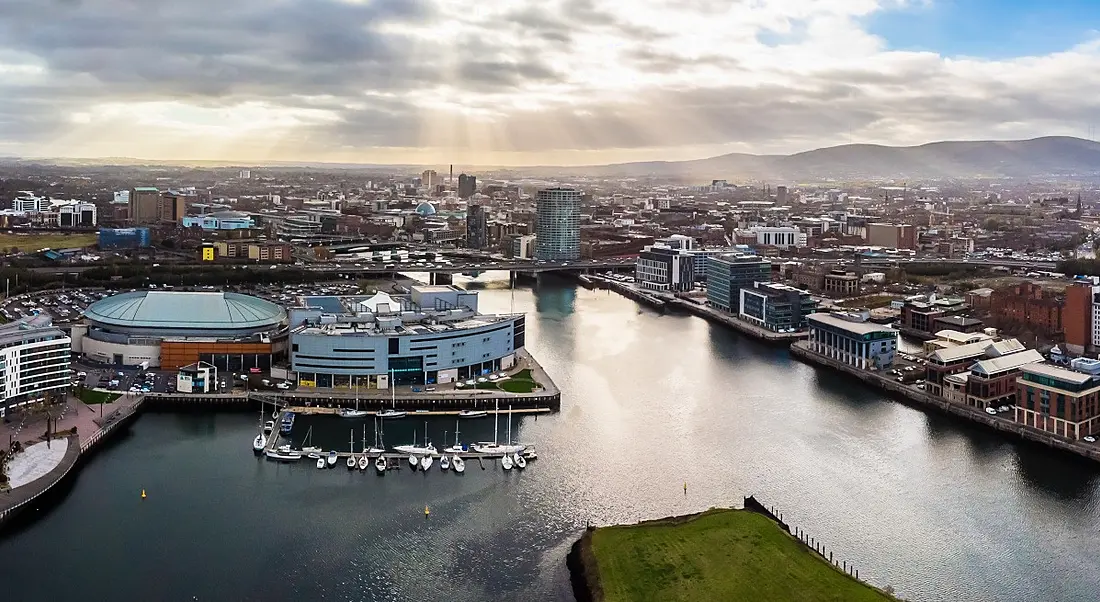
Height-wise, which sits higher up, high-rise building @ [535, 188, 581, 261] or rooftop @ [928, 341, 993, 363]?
high-rise building @ [535, 188, 581, 261]

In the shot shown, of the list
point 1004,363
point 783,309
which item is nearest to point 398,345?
point 1004,363

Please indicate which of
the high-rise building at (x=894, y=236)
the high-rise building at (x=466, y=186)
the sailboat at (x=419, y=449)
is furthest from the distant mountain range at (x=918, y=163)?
the sailboat at (x=419, y=449)

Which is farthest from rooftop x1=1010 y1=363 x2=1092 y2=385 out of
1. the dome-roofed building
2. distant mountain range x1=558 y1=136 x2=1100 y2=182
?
distant mountain range x1=558 y1=136 x2=1100 y2=182

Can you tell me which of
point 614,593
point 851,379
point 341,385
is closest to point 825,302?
point 851,379

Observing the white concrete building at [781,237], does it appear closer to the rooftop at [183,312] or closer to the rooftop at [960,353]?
the rooftop at [960,353]

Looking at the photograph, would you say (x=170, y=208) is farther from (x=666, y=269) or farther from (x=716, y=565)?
(x=716, y=565)

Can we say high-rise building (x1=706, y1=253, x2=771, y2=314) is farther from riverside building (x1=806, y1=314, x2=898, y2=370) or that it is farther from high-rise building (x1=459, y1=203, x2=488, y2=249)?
high-rise building (x1=459, y1=203, x2=488, y2=249)
